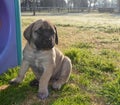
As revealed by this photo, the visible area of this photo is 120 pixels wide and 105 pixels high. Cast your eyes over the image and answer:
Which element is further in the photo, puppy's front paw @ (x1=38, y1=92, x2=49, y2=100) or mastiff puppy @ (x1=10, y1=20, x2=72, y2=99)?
puppy's front paw @ (x1=38, y1=92, x2=49, y2=100)

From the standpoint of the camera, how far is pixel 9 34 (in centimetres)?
579

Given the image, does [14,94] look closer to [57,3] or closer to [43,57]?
[43,57]

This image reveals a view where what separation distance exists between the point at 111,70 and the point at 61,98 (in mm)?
1696

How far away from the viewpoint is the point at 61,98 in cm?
455

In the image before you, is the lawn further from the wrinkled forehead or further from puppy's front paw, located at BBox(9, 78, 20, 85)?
the wrinkled forehead

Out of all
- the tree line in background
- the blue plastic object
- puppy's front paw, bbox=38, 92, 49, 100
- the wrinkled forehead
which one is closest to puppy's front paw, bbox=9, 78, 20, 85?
puppy's front paw, bbox=38, 92, 49, 100

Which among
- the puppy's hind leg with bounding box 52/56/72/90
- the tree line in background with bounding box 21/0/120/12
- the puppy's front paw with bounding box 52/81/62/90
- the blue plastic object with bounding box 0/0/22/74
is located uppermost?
the blue plastic object with bounding box 0/0/22/74

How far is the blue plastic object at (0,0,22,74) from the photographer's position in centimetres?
570

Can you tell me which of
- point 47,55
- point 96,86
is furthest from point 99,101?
point 47,55

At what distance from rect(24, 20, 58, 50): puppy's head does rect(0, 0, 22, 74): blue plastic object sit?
136 cm

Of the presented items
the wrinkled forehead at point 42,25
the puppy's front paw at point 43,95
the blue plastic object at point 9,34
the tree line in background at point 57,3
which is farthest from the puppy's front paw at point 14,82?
the tree line in background at point 57,3

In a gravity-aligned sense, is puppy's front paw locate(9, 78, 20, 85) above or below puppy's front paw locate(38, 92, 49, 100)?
above

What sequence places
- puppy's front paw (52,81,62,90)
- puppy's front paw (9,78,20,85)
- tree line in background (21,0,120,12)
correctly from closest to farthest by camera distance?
puppy's front paw (52,81,62,90) → puppy's front paw (9,78,20,85) → tree line in background (21,0,120,12)

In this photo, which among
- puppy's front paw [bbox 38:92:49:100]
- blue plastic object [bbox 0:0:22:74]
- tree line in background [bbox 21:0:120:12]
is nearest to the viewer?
puppy's front paw [bbox 38:92:49:100]
